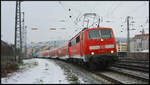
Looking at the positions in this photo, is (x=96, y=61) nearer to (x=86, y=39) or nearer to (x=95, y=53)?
(x=95, y=53)

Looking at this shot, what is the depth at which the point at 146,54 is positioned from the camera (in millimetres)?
28203

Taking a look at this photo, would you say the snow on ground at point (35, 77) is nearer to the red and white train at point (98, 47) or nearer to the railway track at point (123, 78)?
the railway track at point (123, 78)

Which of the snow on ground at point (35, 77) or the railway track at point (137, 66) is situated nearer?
the snow on ground at point (35, 77)

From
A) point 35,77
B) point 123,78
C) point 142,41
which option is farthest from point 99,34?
point 142,41

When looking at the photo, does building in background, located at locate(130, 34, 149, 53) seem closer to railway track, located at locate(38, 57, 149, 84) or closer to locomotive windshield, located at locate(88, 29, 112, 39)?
locomotive windshield, located at locate(88, 29, 112, 39)

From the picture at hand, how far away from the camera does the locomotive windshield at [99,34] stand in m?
14.1

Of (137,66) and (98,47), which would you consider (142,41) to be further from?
(98,47)

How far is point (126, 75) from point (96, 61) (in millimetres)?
2598

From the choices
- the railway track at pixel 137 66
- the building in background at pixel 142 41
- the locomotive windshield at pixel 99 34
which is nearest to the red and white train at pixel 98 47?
the locomotive windshield at pixel 99 34

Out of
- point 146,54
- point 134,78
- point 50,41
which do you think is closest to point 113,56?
point 134,78

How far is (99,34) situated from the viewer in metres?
14.2

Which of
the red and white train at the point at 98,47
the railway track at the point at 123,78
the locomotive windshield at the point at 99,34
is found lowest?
the railway track at the point at 123,78

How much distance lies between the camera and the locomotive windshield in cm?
1409

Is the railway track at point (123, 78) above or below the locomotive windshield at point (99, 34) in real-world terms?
below
